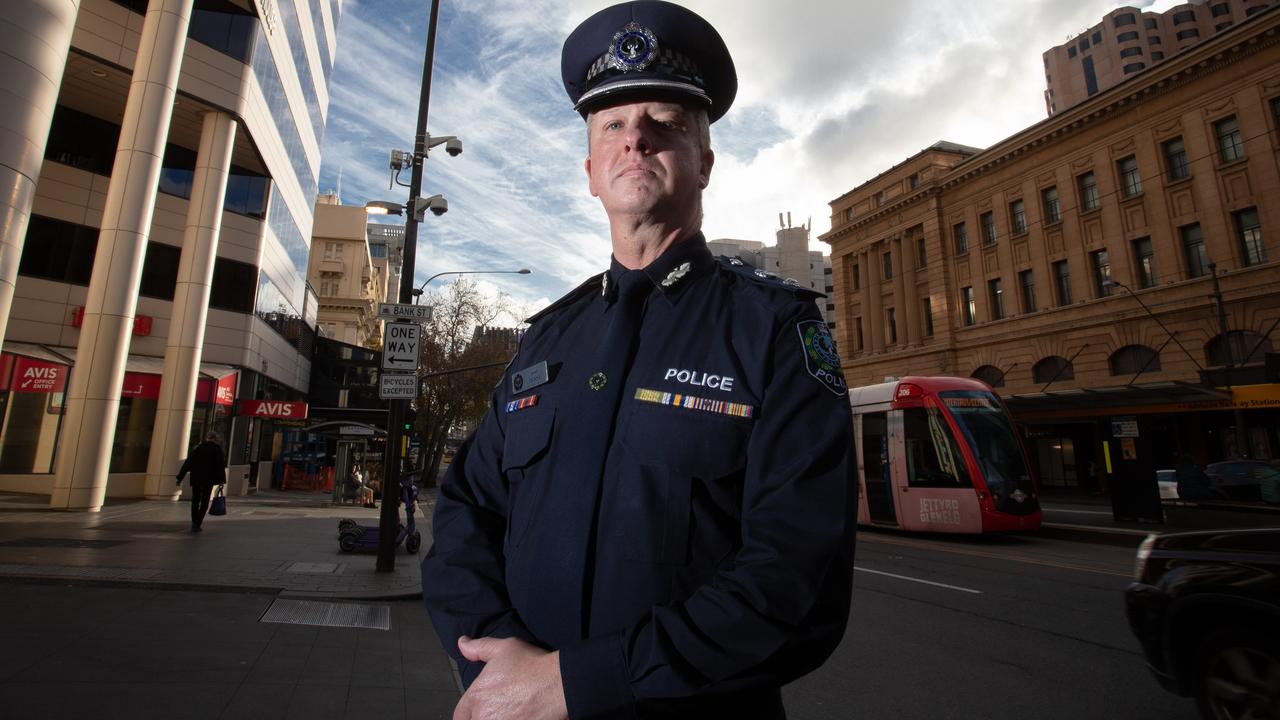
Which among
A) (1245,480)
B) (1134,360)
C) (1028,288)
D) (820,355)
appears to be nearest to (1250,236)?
(1134,360)

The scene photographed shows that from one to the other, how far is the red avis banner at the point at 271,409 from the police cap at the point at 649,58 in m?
24.9

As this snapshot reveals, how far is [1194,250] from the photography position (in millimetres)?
26500

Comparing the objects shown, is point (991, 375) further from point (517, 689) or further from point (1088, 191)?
point (517, 689)

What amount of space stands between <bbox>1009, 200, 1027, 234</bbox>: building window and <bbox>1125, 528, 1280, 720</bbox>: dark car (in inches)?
1368

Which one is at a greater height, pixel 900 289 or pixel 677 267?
pixel 900 289

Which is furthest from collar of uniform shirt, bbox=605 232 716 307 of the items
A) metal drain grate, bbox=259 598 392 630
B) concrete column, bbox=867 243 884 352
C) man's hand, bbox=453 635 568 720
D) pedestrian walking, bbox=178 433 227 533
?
concrete column, bbox=867 243 884 352

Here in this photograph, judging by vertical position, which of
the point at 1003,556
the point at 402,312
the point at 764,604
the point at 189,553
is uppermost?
the point at 402,312

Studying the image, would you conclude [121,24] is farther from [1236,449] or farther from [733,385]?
[1236,449]

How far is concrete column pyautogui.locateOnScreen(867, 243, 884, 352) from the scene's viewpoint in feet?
143

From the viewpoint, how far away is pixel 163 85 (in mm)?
16594

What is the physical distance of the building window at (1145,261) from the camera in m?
→ 27.9

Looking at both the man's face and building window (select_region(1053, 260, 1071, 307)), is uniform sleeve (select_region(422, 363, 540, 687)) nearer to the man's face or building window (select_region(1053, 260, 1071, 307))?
the man's face

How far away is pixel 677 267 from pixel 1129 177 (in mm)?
36349

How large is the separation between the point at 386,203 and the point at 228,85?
1161cm
